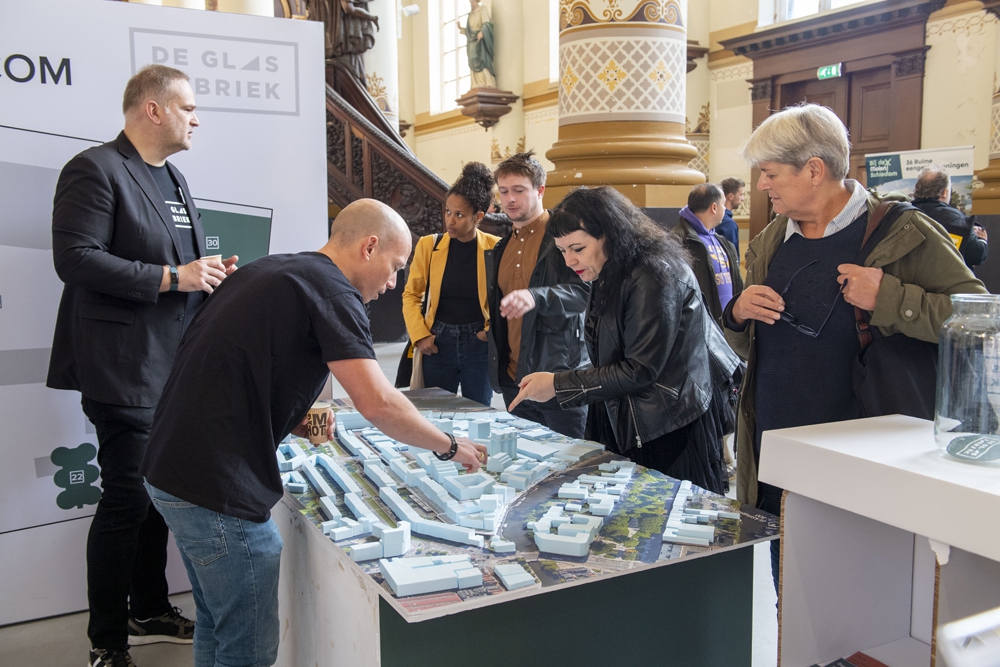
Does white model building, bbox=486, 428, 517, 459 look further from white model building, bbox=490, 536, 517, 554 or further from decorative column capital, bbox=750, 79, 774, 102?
decorative column capital, bbox=750, 79, 774, 102

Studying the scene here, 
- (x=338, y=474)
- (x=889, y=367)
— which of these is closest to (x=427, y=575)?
(x=338, y=474)

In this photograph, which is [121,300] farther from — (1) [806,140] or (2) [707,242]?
(2) [707,242]

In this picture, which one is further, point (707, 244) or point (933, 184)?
point (933, 184)

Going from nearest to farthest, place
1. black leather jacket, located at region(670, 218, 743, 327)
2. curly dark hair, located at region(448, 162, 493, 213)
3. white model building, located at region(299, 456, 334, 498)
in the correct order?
white model building, located at region(299, 456, 334, 498), curly dark hair, located at region(448, 162, 493, 213), black leather jacket, located at region(670, 218, 743, 327)

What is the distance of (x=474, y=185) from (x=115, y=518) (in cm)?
192

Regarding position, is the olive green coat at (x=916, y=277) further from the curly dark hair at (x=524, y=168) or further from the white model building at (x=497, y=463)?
the curly dark hair at (x=524, y=168)

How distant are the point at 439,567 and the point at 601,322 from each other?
1072mm

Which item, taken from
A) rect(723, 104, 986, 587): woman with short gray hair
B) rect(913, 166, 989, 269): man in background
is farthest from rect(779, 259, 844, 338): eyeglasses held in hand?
rect(913, 166, 989, 269): man in background

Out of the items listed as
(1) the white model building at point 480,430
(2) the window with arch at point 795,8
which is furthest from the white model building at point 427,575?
(2) the window with arch at point 795,8

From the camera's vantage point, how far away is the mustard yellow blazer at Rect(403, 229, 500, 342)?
12.0 ft

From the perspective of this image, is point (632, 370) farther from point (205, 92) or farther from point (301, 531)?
point (205, 92)

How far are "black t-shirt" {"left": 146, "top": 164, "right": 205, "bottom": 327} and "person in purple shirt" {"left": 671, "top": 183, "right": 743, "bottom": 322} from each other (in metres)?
2.46

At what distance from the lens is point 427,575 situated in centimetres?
146

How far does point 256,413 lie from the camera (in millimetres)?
1677
